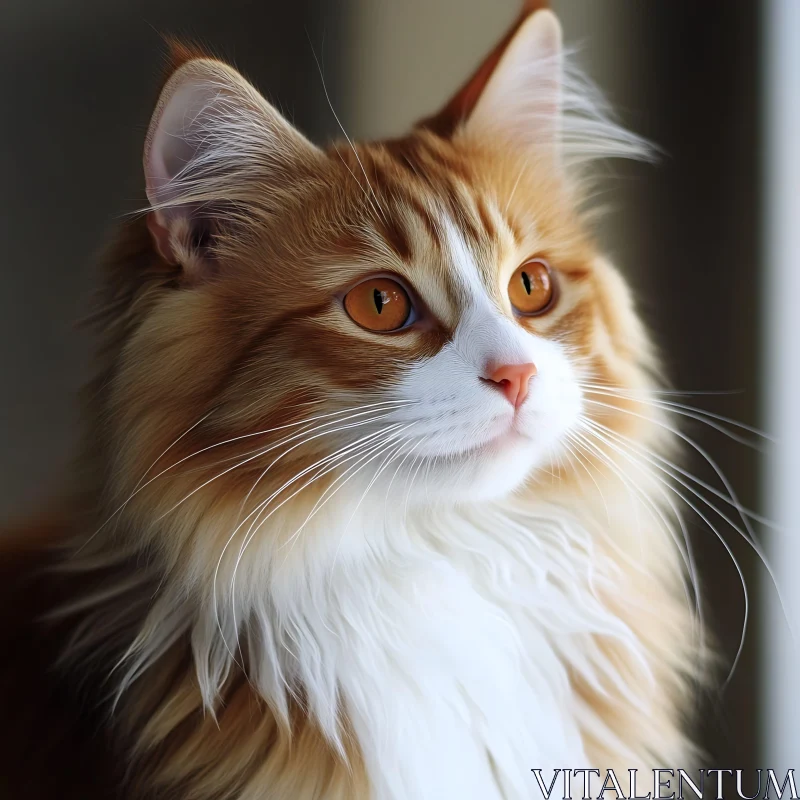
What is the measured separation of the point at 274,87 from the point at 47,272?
15.0 inches

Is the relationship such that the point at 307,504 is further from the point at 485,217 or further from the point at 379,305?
the point at 485,217

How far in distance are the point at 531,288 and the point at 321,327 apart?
30 centimetres

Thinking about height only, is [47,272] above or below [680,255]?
above

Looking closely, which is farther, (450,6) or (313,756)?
(450,6)

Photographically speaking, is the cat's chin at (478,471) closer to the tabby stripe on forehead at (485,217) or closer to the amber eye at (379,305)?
the amber eye at (379,305)

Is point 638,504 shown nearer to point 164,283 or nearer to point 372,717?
point 372,717

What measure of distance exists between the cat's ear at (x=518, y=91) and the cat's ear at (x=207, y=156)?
9.5 inches

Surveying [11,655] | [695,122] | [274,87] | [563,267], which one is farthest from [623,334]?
[11,655]

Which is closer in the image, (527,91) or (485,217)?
(485,217)

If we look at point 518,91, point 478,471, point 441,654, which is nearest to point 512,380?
point 478,471

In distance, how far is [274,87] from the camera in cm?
107

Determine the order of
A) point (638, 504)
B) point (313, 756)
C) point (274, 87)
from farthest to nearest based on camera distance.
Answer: point (638, 504), point (274, 87), point (313, 756)

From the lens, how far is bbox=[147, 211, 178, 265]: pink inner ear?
96 centimetres

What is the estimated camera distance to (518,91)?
1165 mm
